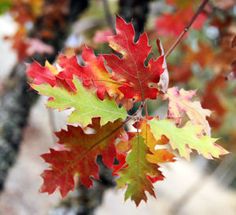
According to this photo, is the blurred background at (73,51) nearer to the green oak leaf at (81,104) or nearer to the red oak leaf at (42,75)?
the red oak leaf at (42,75)

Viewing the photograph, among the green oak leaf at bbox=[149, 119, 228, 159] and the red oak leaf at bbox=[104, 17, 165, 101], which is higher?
the red oak leaf at bbox=[104, 17, 165, 101]

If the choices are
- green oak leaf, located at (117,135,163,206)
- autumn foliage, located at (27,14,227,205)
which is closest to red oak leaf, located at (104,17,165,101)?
autumn foliage, located at (27,14,227,205)

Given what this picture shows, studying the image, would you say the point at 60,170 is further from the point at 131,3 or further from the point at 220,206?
the point at 220,206

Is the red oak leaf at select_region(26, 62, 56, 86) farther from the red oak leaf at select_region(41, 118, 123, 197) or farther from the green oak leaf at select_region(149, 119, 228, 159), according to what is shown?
the green oak leaf at select_region(149, 119, 228, 159)

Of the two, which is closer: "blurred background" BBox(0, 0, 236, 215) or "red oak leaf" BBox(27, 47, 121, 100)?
"red oak leaf" BBox(27, 47, 121, 100)

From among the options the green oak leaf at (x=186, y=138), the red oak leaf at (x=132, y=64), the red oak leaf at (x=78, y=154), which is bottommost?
the red oak leaf at (x=78, y=154)

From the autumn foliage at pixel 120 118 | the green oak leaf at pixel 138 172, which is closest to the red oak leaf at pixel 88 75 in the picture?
the autumn foliage at pixel 120 118

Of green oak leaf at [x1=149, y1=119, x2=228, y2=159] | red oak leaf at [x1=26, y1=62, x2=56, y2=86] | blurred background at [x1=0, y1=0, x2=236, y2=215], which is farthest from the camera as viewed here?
blurred background at [x1=0, y1=0, x2=236, y2=215]
